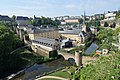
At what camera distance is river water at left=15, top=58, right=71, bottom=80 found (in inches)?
1432

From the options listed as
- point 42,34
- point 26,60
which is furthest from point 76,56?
point 42,34

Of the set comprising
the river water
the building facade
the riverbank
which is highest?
the building facade

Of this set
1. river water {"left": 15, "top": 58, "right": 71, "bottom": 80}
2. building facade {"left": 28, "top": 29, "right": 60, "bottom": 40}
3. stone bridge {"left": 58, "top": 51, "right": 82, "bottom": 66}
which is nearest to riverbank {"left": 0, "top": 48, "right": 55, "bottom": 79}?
river water {"left": 15, "top": 58, "right": 71, "bottom": 80}

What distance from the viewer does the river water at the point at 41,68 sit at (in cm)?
3636

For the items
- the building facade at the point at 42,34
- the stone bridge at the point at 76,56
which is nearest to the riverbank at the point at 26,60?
the stone bridge at the point at 76,56

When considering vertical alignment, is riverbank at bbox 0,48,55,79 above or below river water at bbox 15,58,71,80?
above

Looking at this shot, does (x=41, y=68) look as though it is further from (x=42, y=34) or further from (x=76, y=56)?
(x=42, y=34)

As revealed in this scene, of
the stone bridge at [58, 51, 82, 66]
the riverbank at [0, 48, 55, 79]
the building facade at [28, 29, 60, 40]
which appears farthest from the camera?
the building facade at [28, 29, 60, 40]

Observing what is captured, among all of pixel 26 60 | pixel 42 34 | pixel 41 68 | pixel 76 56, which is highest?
pixel 42 34

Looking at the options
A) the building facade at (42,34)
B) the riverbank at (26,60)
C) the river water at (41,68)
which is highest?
the building facade at (42,34)

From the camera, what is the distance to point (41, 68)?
138 feet

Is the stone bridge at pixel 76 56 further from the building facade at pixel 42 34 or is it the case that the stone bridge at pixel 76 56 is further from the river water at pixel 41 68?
the building facade at pixel 42 34

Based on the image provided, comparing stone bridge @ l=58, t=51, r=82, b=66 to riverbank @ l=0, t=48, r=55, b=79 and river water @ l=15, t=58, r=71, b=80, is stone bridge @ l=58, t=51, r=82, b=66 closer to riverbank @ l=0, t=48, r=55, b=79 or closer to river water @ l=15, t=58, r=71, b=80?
river water @ l=15, t=58, r=71, b=80

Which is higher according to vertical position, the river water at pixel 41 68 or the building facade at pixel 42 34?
the building facade at pixel 42 34
